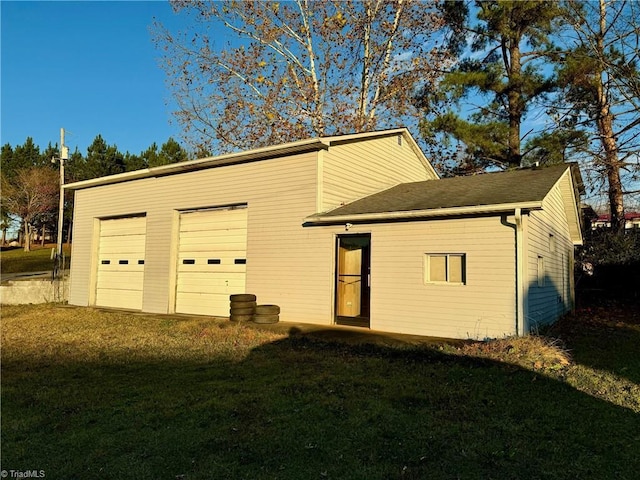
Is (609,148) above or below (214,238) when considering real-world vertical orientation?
above

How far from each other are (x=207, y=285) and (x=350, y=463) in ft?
34.2

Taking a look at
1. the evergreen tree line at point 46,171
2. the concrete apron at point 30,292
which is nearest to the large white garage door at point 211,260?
the concrete apron at point 30,292

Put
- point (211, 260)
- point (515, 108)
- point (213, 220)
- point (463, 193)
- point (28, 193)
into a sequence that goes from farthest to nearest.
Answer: point (28, 193)
point (515, 108)
point (213, 220)
point (211, 260)
point (463, 193)

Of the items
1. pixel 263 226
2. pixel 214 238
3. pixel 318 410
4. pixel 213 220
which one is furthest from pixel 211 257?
pixel 318 410

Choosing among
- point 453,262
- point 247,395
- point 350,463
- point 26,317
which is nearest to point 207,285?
point 26,317

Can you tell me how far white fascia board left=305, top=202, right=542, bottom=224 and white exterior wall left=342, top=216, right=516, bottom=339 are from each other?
0.26 meters

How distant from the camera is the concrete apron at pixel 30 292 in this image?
17438 mm

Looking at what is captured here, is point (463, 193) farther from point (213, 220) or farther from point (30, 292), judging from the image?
point (30, 292)

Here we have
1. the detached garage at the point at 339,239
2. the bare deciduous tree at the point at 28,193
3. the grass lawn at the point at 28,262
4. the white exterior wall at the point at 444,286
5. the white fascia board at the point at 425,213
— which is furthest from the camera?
the bare deciduous tree at the point at 28,193

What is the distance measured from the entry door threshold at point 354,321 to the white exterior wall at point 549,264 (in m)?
3.60

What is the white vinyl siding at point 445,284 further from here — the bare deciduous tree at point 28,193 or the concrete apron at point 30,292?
the bare deciduous tree at point 28,193

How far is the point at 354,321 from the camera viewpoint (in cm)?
1107

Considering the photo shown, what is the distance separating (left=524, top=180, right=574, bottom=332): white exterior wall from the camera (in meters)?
9.38

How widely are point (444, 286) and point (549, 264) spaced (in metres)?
4.01
